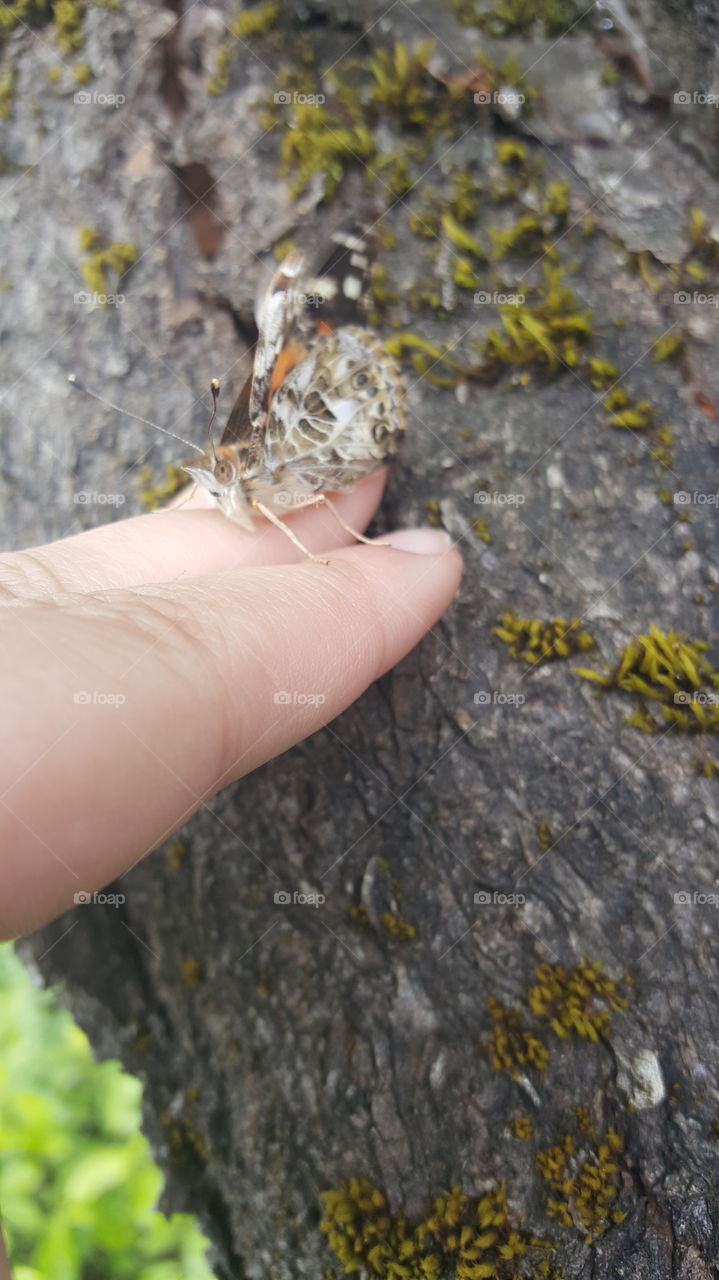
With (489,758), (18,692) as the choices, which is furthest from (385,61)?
(18,692)

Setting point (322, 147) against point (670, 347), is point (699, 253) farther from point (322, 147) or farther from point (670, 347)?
point (322, 147)

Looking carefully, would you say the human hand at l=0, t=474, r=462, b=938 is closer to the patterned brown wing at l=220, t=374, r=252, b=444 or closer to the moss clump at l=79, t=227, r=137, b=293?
the patterned brown wing at l=220, t=374, r=252, b=444

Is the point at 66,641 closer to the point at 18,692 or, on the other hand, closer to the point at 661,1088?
the point at 18,692

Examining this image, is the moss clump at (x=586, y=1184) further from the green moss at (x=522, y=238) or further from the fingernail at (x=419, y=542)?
the green moss at (x=522, y=238)

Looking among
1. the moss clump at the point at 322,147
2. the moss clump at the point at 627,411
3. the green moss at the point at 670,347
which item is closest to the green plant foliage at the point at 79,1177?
the moss clump at the point at 627,411

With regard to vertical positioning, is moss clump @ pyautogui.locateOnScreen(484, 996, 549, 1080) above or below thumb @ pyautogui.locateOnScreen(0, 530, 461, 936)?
below

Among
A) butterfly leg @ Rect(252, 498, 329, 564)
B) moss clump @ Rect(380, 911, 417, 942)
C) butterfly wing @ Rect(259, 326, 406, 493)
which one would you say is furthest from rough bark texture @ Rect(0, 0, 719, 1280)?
butterfly leg @ Rect(252, 498, 329, 564)
